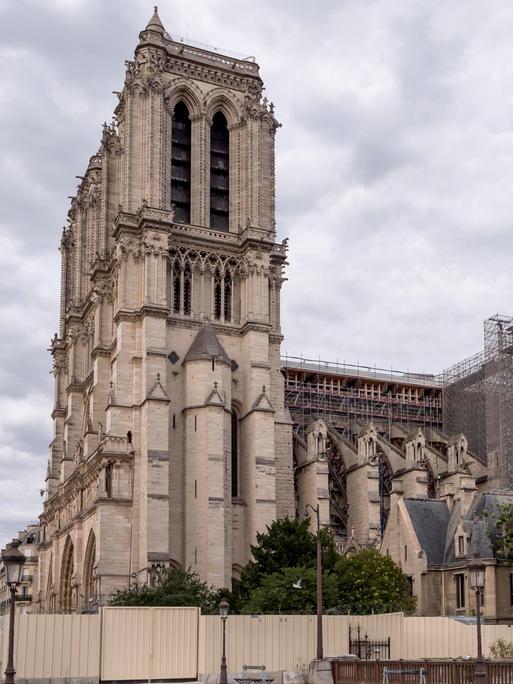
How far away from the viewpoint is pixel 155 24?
66250 millimetres

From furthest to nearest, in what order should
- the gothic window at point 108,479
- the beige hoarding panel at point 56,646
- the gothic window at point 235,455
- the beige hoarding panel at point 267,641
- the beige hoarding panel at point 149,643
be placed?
Result: the gothic window at point 235,455
the gothic window at point 108,479
the beige hoarding panel at point 267,641
the beige hoarding panel at point 149,643
the beige hoarding panel at point 56,646

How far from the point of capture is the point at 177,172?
66688 mm

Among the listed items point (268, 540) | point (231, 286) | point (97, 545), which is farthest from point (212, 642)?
point (231, 286)

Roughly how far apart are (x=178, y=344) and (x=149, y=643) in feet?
101

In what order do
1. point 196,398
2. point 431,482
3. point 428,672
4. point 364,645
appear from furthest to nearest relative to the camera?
point 431,482 → point 196,398 → point 364,645 → point 428,672

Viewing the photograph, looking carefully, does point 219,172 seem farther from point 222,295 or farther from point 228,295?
point 222,295

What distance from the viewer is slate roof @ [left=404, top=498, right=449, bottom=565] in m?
49.7

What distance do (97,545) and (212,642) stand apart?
24.4 metres

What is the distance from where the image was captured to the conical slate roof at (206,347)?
195ft

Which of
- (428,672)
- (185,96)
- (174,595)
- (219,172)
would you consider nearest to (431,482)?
(219,172)

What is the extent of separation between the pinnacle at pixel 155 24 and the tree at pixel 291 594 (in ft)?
124

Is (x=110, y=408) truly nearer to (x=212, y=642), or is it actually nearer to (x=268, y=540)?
(x=268, y=540)

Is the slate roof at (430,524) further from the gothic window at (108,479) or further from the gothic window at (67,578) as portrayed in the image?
the gothic window at (67,578)

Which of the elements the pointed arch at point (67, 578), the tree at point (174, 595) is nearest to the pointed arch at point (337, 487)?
the pointed arch at point (67, 578)
